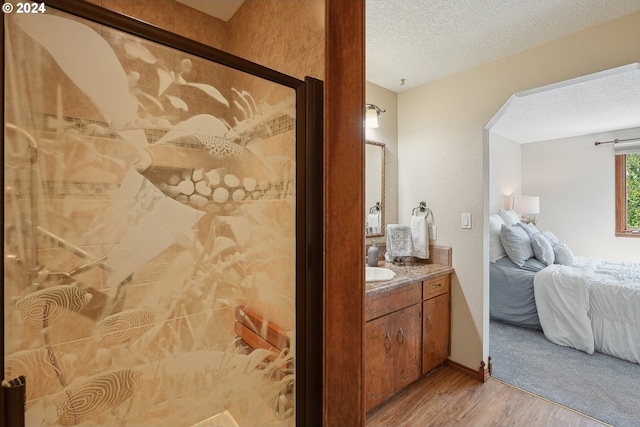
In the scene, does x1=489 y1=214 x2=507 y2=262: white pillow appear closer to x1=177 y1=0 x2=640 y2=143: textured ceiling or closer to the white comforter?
the white comforter

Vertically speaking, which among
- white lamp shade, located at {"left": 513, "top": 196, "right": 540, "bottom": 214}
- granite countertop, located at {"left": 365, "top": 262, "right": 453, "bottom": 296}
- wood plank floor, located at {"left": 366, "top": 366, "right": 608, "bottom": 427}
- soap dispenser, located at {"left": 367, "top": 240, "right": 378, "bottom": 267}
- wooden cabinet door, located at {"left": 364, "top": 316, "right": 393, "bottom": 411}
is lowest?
wood plank floor, located at {"left": 366, "top": 366, "right": 608, "bottom": 427}

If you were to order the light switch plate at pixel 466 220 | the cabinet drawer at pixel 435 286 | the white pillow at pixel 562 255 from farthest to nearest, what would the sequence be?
the white pillow at pixel 562 255, the light switch plate at pixel 466 220, the cabinet drawer at pixel 435 286

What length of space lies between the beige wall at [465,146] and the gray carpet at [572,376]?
37cm

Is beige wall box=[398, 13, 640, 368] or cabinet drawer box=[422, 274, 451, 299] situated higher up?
beige wall box=[398, 13, 640, 368]

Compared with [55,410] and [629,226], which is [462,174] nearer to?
[55,410]

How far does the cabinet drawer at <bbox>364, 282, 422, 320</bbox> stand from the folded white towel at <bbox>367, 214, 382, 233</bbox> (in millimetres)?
648

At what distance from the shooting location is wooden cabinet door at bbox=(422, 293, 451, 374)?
2162 mm

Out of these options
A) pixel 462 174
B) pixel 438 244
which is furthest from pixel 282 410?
pixel 462 174

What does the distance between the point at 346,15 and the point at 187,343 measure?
1.32m

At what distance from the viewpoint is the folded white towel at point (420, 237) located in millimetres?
2484

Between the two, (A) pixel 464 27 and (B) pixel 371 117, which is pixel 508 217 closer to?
(B) pixel 371 117

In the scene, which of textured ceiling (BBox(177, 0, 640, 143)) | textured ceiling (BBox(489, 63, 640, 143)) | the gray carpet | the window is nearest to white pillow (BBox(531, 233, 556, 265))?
the gray carpet

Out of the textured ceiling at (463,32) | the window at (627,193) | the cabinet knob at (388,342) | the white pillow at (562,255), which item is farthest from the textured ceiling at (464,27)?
the window at (627,193)

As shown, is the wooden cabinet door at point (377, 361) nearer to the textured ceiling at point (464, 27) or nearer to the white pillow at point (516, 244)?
the textured ceiling at point (464, 27)
